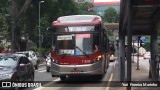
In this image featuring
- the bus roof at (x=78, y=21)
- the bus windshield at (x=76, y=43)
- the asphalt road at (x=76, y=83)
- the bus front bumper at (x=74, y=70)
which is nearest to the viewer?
the asphalt road at (x=76, y=83)

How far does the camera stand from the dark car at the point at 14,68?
51.0 feet

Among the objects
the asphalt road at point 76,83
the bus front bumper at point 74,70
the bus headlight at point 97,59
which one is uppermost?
the bus headlight at point 97,59

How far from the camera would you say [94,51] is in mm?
21031

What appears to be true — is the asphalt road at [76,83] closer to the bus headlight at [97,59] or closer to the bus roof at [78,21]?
the bus headlight at [97,59]

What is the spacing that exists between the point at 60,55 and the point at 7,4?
40039 millimetres

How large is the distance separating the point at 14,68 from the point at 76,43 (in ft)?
17.1

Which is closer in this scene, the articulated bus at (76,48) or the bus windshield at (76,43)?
the articulated bus at (76,48)

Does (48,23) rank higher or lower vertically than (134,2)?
lower

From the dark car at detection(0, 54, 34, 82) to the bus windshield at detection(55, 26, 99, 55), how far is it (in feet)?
8.35

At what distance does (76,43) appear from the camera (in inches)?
817

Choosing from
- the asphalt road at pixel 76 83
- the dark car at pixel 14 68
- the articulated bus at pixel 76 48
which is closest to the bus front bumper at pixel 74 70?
the articulated bus at pixel 76 48

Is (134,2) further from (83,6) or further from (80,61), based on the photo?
(83,6)

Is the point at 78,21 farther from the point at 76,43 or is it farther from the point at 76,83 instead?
the point at 76,83

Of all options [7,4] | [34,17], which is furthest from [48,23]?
[7,4]
